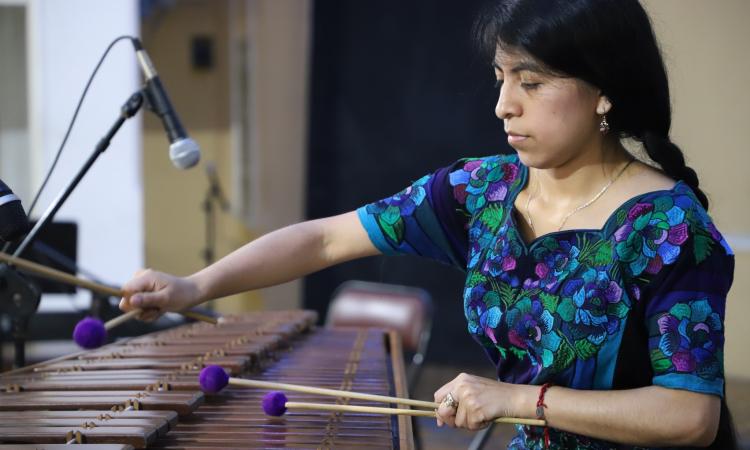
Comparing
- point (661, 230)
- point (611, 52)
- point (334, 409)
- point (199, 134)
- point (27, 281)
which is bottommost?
point (334, 409)

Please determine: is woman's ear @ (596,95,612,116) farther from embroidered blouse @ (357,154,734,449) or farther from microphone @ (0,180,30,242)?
microphone @ (0,180,30,242)

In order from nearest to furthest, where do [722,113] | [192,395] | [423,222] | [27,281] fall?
[192,395]
[423,222]
[27,281]
[722,113]

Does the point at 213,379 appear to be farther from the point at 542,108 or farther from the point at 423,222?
the point at 542,108

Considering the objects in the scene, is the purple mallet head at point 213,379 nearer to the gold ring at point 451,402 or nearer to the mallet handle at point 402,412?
the mallet handle at point 402,412

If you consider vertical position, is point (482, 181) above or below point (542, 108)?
below

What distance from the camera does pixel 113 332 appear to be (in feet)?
15.4

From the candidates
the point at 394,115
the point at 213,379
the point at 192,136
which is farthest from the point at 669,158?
the point at 192,136

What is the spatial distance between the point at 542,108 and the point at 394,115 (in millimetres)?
4995

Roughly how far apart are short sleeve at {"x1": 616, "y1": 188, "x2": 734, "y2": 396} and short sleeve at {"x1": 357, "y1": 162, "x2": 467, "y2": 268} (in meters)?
0.42

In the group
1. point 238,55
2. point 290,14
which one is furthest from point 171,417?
point 238,55

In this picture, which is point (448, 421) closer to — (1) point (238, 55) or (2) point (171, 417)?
(2) point (171, 417)

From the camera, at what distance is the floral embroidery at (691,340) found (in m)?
1.58

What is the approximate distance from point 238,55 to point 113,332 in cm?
411

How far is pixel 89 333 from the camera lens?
2.08m
